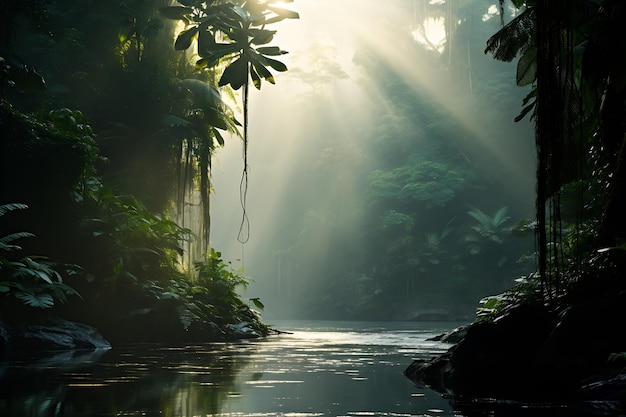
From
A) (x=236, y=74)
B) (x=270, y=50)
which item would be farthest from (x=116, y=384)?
(x=270, y=50)

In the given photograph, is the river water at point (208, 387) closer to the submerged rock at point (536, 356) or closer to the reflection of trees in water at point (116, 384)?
the reflection of trees in water at point (116, 384)

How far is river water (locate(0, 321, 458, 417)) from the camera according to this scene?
179 inches

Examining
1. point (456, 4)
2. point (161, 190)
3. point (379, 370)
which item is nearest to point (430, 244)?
point (456, 4)

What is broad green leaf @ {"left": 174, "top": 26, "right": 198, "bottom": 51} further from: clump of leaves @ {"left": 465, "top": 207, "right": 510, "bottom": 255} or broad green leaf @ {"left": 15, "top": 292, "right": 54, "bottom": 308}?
clump of leaves @ {"left": 465, "top": 207, "right": 510, "bottom": 255}

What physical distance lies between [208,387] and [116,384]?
0.77 metres

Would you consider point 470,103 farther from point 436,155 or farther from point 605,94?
point 605,94

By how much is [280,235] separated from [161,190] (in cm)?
5049

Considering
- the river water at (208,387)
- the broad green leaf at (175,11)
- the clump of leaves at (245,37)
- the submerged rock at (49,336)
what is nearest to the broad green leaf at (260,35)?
the clump of leaves at (245,37)

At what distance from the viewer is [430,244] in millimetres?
52062

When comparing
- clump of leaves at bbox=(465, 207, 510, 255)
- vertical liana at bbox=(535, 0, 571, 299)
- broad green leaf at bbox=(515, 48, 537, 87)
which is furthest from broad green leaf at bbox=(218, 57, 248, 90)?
clump of leaves at bbox=(465, 207, 510, 255)

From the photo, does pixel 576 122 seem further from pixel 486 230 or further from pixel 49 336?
pixel 486 230

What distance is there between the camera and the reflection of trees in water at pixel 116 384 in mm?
4496

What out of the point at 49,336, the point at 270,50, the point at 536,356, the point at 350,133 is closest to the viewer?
the point at 536,356

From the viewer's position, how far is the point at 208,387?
5820mm
